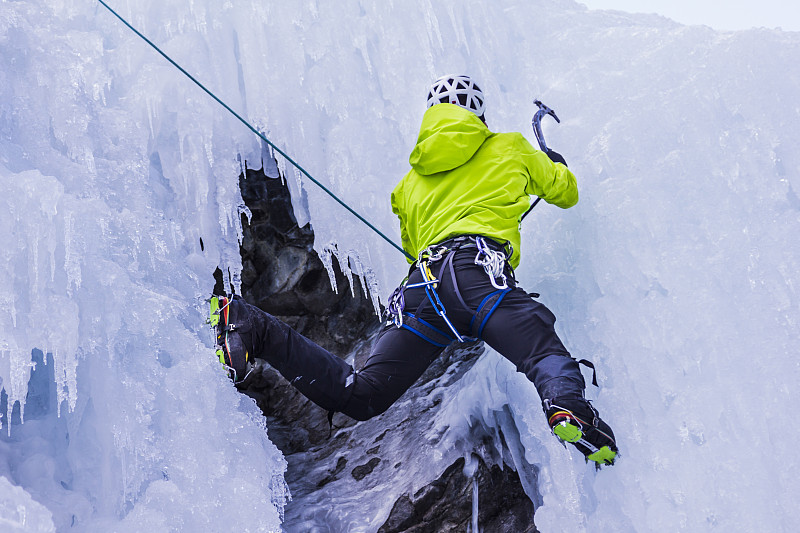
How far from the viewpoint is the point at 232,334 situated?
2881 mm

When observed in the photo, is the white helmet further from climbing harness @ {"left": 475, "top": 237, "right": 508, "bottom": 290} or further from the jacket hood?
climbing harness @ {"left": 475, "top": 237, "right": 508, "bottom": 290}

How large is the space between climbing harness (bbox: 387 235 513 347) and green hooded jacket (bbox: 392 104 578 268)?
3.2 inches

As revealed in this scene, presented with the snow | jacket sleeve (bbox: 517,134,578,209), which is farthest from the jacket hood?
the snow

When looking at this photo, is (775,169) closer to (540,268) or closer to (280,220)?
(540,268)

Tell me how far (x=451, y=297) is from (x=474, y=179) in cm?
61

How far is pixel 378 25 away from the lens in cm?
471

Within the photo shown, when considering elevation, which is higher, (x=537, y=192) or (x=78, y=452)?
(x=537, y=192)

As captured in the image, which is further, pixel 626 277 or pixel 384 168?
pixel 384 168

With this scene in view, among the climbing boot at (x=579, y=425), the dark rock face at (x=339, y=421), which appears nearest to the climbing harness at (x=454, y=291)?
Result: the climbing boot at (x=579, y=425)

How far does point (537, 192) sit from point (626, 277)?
1.87ft

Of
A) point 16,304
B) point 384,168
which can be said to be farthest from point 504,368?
point 16,304

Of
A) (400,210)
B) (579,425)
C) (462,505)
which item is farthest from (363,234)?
(579,425)

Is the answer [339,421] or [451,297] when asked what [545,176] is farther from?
[339,421]

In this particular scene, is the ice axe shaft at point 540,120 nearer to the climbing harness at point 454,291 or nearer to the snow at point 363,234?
the snow at point 363,234
